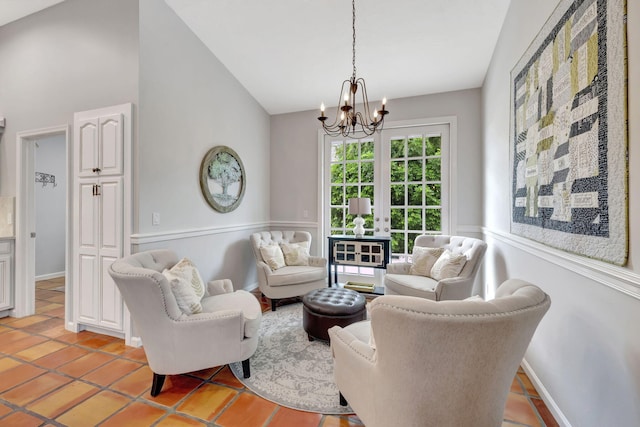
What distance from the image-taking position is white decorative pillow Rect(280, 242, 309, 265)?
375cm

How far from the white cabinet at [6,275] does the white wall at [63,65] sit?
1.99 ft

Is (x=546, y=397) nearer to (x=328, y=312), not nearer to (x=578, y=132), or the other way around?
(x=328, y=312)

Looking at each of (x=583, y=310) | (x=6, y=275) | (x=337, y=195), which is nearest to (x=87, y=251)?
(x=6, y=275)

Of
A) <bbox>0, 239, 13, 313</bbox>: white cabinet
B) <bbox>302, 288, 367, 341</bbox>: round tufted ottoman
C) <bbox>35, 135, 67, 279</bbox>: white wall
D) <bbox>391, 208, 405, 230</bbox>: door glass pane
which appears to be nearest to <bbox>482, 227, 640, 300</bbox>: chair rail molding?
<bbox>302, 288, 367, 341</bbox>: round tufted ottoman

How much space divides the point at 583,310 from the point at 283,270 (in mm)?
2771

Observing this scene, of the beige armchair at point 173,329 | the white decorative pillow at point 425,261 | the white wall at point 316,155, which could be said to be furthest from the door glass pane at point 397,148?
the beige armchair at point 173,329

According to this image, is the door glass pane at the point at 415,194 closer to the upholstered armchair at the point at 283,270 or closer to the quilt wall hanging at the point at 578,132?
the upholstered armchair at the point at 283,270

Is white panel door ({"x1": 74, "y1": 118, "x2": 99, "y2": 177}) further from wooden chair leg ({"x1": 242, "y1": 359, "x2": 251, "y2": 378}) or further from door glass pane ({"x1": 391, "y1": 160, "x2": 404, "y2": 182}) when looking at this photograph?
door glass pane ({"x1": 391, "y1": 160, "x2": 404, "y2": 182})

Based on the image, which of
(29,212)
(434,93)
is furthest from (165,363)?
(434,93)

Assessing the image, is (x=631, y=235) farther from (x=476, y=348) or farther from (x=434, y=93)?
(x=434, y=93)

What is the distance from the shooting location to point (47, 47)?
116 inches

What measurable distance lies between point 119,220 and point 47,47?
84.8 inches

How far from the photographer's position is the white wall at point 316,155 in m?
3.72

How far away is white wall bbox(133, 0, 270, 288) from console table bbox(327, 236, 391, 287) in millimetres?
1303
